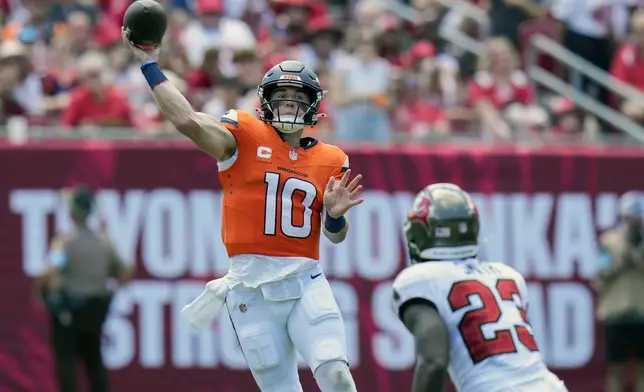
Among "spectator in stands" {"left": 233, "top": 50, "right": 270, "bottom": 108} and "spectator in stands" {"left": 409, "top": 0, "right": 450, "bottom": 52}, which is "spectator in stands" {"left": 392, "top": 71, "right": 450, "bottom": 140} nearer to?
"spectator in stands" {"left": 233, "top": 50, "right": 270, "bottom": 108}

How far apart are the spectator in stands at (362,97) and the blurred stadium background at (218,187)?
0.6 inches

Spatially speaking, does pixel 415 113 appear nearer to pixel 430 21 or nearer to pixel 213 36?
pixel 213 36

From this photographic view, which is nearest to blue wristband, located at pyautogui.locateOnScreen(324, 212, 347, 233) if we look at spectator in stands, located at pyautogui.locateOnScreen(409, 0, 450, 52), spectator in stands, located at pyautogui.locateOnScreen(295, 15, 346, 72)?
spectator in stands, located at pyautogui.locateOnScreen(295, 15, 346, 72)

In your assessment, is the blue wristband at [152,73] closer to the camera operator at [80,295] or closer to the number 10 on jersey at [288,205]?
the number 10 on jersey at [288,205]

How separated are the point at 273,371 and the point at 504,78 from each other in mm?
6593

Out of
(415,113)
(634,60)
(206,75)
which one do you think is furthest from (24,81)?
(634,60)

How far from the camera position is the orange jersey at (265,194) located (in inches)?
277

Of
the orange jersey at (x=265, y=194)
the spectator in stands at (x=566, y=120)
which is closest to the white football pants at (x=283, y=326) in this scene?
the orange jersey at (x=265, y=194)

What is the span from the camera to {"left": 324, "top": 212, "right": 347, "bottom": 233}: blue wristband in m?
7.00

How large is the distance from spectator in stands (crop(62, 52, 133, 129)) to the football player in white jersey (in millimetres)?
5906

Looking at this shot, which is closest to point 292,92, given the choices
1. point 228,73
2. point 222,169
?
point 222,169

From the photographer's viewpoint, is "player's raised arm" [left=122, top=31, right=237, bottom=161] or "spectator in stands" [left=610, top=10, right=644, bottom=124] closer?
"player's raised arm" [left=122, top=31, right=237, bottom=161]

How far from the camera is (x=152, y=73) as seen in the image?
661 centimetres

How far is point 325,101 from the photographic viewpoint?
40.6 ft
